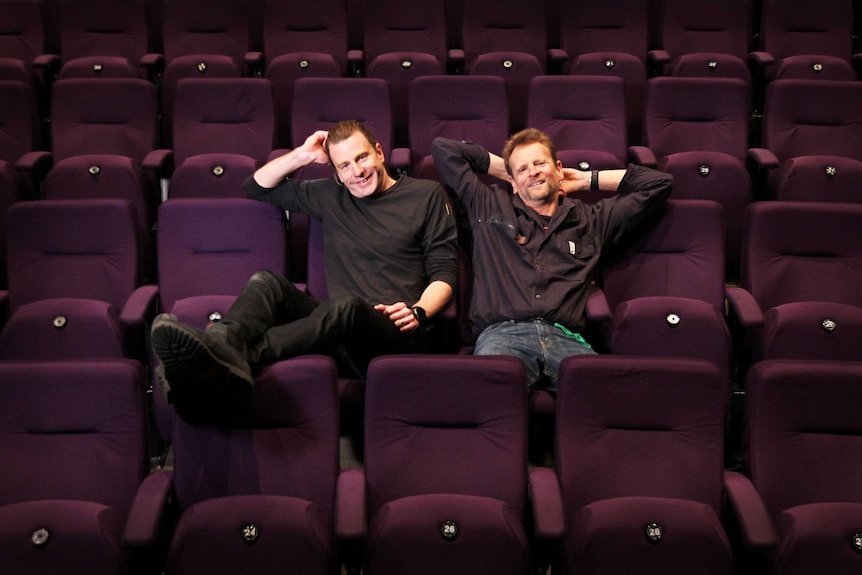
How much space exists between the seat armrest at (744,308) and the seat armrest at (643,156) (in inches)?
11.0

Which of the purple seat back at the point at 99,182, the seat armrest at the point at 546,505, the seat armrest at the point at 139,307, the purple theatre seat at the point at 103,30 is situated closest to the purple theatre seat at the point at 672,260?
the seat armrest at the point at 546,505

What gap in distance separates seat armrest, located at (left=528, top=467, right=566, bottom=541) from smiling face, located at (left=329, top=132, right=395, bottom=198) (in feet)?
1.34

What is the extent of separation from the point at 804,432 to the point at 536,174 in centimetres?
42

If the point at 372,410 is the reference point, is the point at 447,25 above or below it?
above

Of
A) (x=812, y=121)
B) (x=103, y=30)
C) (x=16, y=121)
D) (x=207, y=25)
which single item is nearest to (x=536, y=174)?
(x=812, y=121)

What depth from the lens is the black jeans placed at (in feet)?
2.85

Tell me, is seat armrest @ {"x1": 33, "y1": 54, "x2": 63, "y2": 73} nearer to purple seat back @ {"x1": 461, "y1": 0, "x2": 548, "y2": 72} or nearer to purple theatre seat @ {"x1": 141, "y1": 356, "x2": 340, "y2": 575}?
purple seat back @ {"x1": 461, "y1": 0, "x2": 548, "y2": 72}

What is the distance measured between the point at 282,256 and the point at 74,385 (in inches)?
13.7

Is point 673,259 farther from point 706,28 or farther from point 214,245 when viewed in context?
point 706,28

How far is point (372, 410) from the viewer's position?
32.6 inches

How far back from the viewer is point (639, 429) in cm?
84

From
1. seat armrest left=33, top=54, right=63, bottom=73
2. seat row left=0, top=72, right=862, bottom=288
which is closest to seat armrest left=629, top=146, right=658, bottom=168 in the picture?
seat row left=0, top=72, right=862, bottom=288

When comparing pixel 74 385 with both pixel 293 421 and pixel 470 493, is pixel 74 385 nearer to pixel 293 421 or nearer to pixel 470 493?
pixel 293 421

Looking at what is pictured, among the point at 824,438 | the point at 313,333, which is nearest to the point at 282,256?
the point at 313,333
